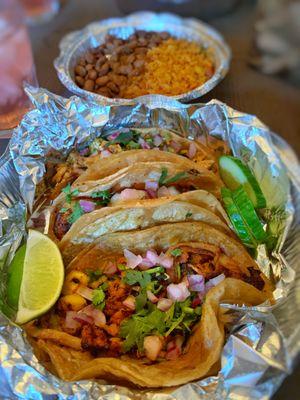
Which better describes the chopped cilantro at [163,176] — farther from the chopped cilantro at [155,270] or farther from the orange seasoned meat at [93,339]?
the orange seasoned meat at [93,339]

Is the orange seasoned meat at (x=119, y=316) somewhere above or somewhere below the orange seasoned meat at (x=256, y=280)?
below

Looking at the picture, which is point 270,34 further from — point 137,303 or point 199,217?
point 137,303

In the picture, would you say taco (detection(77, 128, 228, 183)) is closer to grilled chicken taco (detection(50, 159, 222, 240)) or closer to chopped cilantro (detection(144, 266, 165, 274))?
grilled chicken taco (detection(50, 159, 222, 240))

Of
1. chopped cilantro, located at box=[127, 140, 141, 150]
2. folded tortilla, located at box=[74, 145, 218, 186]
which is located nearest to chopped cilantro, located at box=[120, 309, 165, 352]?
folded tortilla, located at box=[74, 145, 218, 186]

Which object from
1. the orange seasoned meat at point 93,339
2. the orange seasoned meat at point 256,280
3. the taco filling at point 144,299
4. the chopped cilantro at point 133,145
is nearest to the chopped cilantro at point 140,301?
the taco filling at point 144,299

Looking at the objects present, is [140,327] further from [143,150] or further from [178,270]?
[143,150]

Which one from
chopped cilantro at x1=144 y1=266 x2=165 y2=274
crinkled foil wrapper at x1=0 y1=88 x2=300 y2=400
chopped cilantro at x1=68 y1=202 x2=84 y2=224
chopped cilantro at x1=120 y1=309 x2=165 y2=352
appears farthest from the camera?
chopped cilantro at x1=68 y1=202 x2=84 y2=224

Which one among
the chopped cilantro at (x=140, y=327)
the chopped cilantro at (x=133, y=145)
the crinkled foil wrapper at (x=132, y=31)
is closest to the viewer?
the chopped cilantro at (x=140, y=327)
